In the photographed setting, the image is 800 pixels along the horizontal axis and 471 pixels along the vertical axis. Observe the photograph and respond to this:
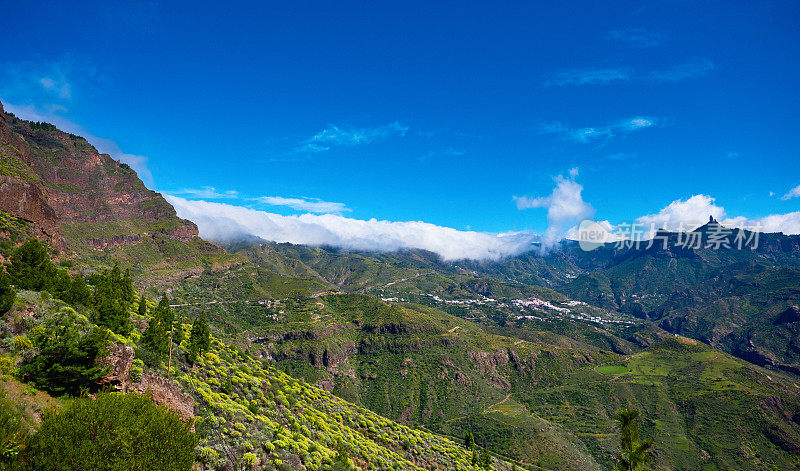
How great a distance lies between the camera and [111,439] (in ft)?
44.8

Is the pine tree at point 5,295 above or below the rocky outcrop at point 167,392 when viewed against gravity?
above

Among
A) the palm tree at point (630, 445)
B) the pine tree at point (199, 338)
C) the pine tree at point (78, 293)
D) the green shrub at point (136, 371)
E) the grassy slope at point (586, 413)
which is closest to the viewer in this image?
the green shrub at point (136, 371)

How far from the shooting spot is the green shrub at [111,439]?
1221 centimetres

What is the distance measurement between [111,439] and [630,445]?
4252cm

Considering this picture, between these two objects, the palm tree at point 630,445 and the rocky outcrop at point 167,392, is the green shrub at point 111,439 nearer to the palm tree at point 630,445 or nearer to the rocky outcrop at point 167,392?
the rocky outcrop at point 167,392

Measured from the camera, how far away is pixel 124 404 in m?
15.1

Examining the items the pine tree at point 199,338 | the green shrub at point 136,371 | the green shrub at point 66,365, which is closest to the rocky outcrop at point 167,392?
the green shrub at point 136,371

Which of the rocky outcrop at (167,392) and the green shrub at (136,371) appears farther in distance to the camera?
the green shrub at (136,371)

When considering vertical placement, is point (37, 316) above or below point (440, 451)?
above

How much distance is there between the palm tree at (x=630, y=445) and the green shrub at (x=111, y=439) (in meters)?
37.8

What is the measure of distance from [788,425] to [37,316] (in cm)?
25528

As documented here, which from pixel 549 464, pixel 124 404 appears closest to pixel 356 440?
pixel 124 404

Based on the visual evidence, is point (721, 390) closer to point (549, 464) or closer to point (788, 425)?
point (788, 425)

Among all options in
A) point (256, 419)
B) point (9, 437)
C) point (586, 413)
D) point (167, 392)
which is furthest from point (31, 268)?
point (586, 413)
